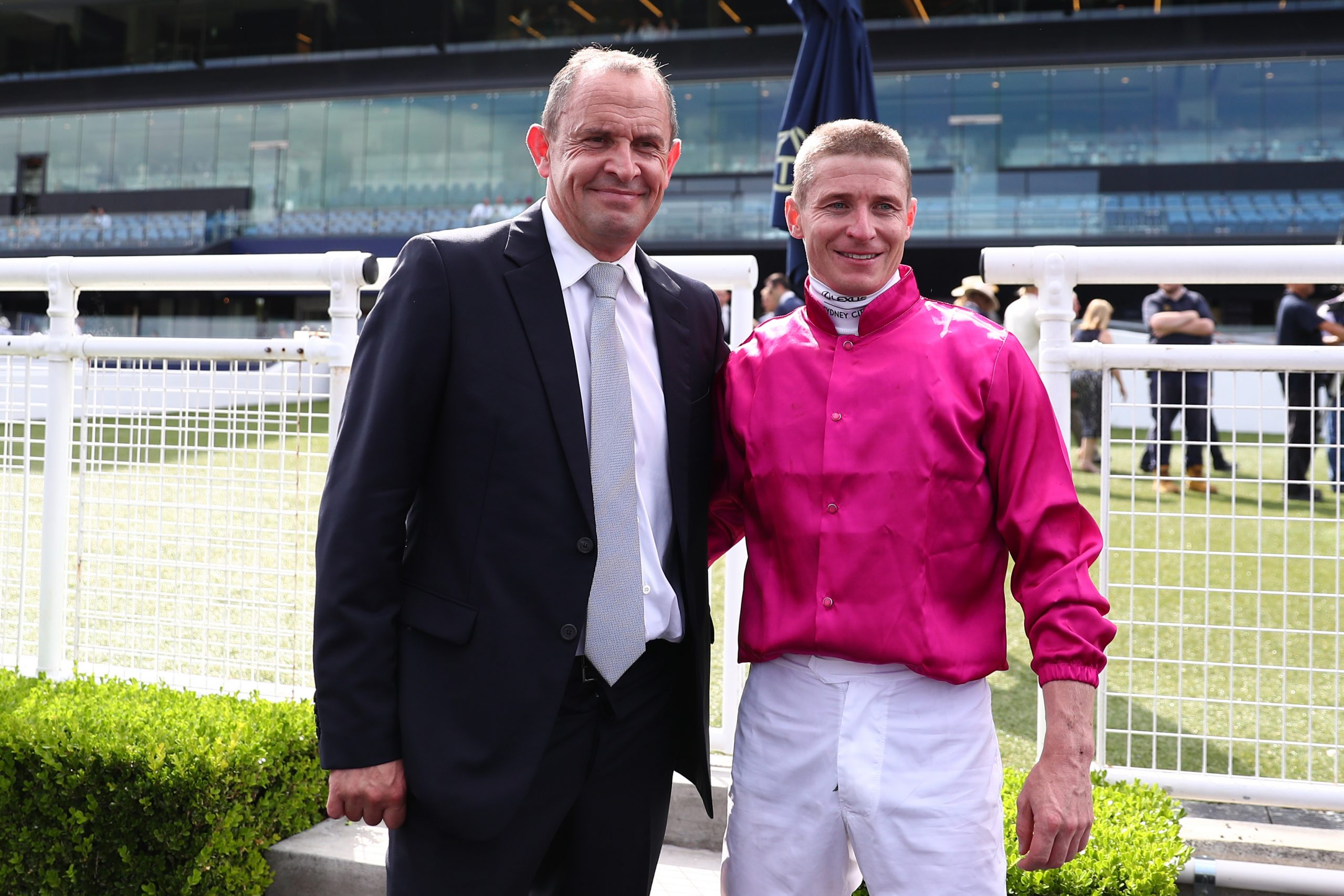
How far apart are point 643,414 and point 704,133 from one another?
3077 centimetres

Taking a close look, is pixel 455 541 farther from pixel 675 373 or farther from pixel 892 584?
pixel 892 584

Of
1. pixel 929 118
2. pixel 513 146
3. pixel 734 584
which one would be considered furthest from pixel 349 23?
pixel 734 584

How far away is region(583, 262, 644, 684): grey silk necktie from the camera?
1.95 metres

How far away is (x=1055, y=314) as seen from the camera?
2.74 meters

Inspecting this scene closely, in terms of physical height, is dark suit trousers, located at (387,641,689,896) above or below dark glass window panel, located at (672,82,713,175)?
below

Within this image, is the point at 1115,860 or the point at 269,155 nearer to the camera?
the point at 1115,860

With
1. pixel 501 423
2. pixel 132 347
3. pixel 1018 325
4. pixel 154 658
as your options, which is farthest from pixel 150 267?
pixel 1018 325

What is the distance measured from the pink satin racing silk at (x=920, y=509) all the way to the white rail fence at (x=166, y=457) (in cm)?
109

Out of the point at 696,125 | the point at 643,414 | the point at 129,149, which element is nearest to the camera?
the point at 643,414

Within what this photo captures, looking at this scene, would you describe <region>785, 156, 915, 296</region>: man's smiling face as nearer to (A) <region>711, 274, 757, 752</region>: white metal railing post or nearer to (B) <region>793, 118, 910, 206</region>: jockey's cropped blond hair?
(B) <region>793, 118, 910, 206</region>: jockey's cropped blond hair

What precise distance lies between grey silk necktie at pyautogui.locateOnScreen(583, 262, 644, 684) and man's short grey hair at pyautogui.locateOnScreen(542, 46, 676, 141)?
1.52 ft

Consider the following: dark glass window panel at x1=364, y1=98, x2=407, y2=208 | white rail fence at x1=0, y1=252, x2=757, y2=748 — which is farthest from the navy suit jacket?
dark glass window panel at x1=364, y1=98, x2=407, y2=208

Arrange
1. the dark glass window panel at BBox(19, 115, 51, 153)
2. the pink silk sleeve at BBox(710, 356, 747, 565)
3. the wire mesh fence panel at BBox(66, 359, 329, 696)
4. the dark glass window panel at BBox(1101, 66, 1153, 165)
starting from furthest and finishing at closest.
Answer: the dark glass window panel at BBox(19, 115, 51, 153)
the dark glass window panel at BBox(1101, 66, 1153, 165)
the wire mesh fence panel at BBox(66, 359, 329, 696)
the pink silk sleeve at BBox(710, 356, 747, 565)

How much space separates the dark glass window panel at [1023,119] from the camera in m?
28.3
